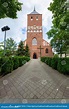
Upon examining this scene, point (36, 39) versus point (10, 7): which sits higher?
point (36, 39)

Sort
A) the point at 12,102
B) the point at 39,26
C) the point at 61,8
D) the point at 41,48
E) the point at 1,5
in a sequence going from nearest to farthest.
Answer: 1. the point at 12,102
2. the point at 1,5
3. the point at 61,8
4. the point at 41,48
5. the point at 39,26

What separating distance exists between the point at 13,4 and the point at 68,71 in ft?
18.3

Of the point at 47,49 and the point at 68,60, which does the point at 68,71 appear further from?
the point at 47,49

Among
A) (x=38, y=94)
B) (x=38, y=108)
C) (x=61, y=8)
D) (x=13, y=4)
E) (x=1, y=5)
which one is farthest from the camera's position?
(x=61, y=8)

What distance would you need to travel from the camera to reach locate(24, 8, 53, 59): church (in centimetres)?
4028

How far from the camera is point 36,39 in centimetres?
4181

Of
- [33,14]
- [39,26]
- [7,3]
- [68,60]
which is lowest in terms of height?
[68,60]

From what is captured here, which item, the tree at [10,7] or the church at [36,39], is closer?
the tree at [10,7]

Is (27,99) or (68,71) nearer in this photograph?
(27,99)

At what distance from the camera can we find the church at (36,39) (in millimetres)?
40281

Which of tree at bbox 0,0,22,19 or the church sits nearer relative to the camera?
tree at bbox 0,0,22,19

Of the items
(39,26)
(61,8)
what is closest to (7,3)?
(61,8)

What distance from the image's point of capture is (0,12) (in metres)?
7.11

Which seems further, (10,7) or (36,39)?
(36,39)
